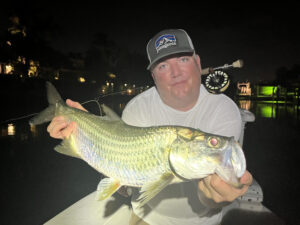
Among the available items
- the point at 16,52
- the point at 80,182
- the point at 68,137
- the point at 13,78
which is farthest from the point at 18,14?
the point at 68,137

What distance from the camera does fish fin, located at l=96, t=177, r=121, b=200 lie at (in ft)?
6.80

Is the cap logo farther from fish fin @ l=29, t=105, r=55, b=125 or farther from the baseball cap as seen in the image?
fish fin @ l=29, t=105, r=55, b=125

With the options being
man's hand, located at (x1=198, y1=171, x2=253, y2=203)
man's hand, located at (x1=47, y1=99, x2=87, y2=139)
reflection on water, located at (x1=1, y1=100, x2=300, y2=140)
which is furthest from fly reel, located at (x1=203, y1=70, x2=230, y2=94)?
reflection on water, located at (x1=1, y1=100, x2=300, y2=140)

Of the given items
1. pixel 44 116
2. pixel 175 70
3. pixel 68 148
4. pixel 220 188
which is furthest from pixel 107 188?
pixel 175 70

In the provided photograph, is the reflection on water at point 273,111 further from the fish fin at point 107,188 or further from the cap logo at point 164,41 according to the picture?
the fish fin at point 107,188

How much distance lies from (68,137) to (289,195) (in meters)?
5.04

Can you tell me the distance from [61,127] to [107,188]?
3.14 ft

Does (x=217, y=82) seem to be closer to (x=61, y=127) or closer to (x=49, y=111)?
(x=61, y=127)

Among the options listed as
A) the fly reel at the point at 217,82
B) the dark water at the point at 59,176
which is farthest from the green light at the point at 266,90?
the fly reel at the point at 217,82

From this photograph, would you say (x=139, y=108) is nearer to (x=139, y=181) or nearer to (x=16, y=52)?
(x=139, y=181)

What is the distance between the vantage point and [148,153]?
1.99 metres

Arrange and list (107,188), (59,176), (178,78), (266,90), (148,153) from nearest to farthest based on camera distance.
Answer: (148,153) → (107,188) → (178,78) → (59,176) → (266,90)

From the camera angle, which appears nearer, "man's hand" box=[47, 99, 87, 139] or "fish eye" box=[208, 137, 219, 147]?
"fish eye" box=[208, 137, 219, 147]

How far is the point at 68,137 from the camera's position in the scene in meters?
2.56
